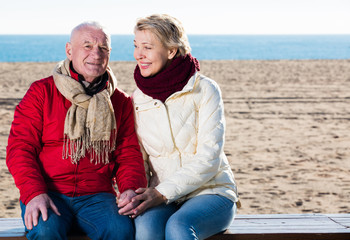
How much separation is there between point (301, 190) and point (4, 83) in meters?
11.2

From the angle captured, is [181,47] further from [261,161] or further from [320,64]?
[320,64]

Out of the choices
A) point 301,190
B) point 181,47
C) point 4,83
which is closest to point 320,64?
point 4,83

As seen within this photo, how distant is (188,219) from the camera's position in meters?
→ 2.46

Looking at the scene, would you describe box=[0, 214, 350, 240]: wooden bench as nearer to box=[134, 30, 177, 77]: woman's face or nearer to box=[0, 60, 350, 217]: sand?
box=[134, 30, 177, 77]: woman's face

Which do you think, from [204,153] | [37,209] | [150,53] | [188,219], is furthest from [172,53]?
[37,209]

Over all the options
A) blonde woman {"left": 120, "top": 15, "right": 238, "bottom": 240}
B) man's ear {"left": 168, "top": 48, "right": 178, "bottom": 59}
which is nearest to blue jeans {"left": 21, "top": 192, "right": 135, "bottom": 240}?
blonde woman {"left": 120, "top": 15, "right": 238, "bottom": 240}

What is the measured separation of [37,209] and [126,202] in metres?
0.46

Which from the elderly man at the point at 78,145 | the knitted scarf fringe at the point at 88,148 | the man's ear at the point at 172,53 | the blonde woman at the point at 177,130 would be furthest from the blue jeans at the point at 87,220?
the man's ear at the point at 172,53

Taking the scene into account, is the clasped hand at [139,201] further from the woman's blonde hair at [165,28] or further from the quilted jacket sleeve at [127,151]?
the woman's blonde hair at [165,28]

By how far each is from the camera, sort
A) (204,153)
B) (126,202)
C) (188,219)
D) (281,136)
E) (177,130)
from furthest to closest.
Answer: (281,136) < (177,130) < (204,153) < (126,202) < (188,219)

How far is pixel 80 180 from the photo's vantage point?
109 inches

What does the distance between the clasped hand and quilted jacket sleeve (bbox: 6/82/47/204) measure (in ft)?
1.42

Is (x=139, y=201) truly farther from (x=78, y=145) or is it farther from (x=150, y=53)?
(x=150, y=53)

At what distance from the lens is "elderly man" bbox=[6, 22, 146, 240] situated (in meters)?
2.61
